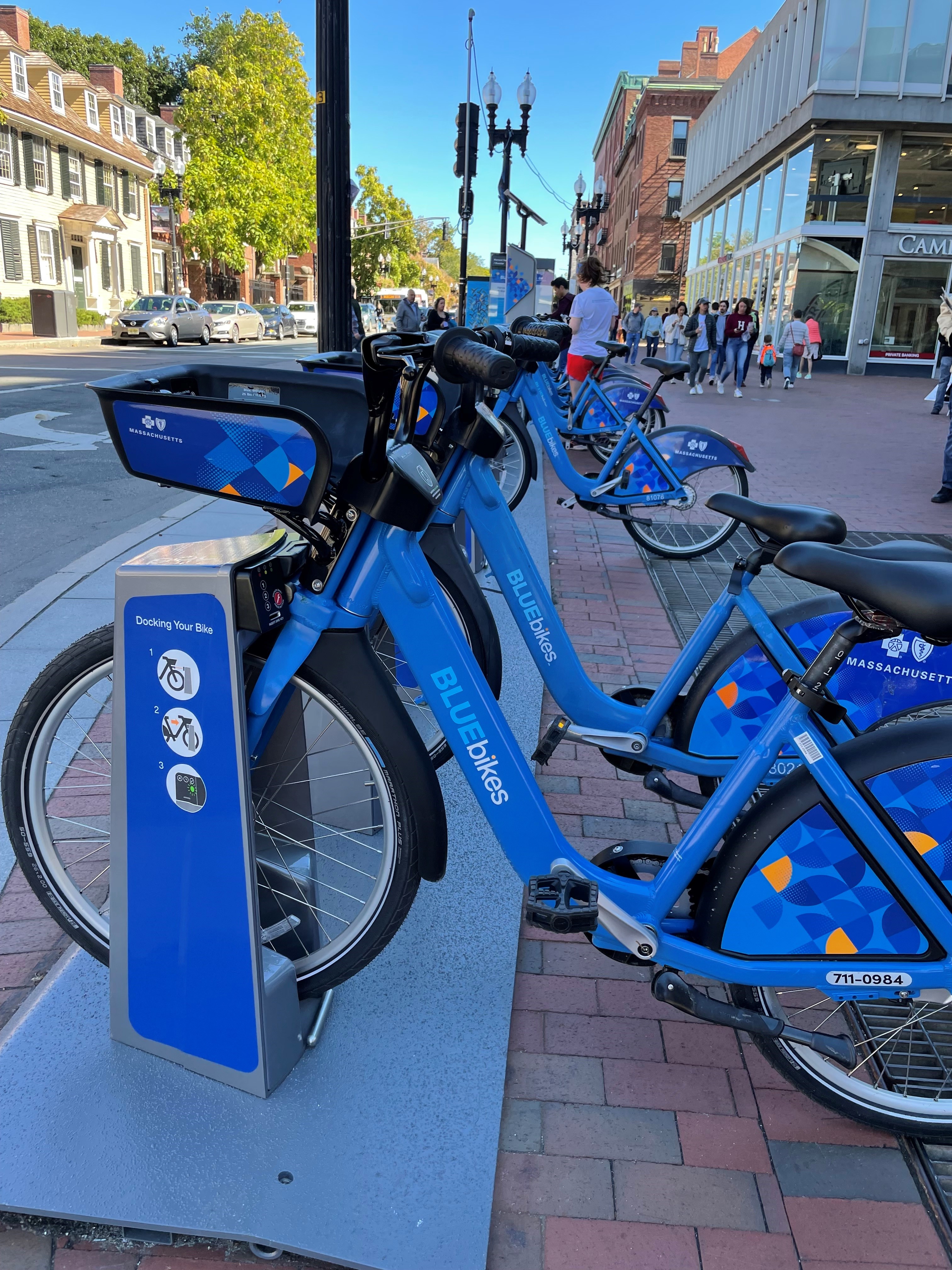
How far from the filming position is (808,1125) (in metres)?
1.95

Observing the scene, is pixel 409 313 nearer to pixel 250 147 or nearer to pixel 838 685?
pixel 838 685

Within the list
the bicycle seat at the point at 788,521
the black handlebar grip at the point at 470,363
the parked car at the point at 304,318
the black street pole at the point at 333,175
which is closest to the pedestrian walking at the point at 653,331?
the parked car at the point at 304,318

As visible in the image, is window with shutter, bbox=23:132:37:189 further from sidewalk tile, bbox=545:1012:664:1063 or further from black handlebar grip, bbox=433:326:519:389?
sidewalk tile, bbox=545:1012:664:1063

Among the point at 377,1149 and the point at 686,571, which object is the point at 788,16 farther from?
the point at 377,1149

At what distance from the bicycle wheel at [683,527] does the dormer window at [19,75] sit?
122ft

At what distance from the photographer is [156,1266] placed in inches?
63.4

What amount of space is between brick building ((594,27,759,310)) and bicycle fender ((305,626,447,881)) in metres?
52.7

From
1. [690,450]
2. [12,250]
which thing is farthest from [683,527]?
[12,250]

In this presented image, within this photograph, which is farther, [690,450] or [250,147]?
[250,147]

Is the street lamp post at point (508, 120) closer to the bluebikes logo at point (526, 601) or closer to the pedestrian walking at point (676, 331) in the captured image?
the pedestrian walking at point (676, 331)

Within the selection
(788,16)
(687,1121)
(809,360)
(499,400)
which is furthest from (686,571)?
(788,16)

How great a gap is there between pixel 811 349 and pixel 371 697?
24.8 meters

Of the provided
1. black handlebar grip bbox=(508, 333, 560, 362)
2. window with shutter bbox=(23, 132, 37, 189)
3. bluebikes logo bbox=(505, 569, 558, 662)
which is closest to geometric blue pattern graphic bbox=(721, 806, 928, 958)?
bluebikes logo bbox=(505, 569, 558, 662)

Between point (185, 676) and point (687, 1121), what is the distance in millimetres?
1335
